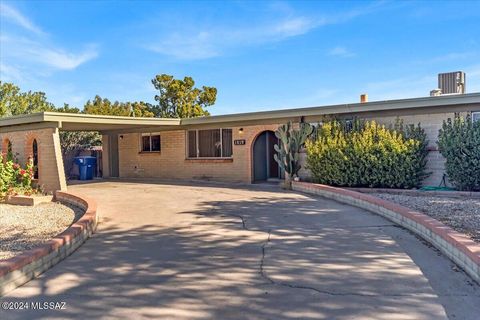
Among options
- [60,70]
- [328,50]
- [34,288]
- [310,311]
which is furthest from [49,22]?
[310,311]

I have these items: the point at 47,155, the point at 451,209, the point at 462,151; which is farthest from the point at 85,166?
the point at 451,209

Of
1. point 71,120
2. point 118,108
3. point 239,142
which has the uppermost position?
point 118,108

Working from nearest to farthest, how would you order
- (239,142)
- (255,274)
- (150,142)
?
(255,274) → (239,142) → (150,142)

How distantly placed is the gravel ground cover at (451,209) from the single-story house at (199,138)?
8.28 feet

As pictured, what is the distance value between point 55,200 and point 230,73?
57.8ft

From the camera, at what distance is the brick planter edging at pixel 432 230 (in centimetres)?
442

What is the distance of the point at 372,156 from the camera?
1118cm

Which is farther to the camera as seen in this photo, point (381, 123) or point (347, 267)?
point (381, 123)

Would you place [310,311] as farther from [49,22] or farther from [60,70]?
[60,70]

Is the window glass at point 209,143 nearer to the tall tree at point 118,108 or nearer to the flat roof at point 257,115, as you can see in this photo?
the flat roof at point 257,115

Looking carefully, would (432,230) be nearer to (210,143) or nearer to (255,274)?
(255,274)

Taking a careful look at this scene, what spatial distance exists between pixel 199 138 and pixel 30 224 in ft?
31.8

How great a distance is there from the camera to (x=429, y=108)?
1129 cm

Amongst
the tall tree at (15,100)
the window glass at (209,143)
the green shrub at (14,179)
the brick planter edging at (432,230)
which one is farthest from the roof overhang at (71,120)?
the tall tree at (15,100)
